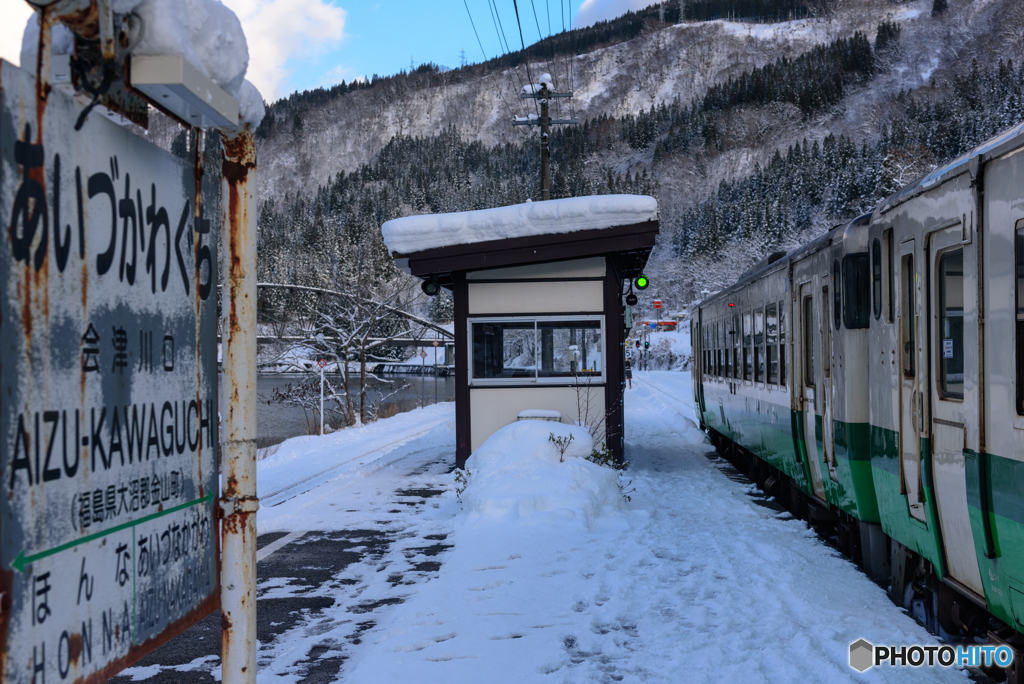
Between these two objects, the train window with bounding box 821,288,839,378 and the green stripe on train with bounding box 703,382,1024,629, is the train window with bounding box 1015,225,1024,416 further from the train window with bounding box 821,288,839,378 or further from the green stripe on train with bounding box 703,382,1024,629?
the train window with bounding box 821,288,839,378

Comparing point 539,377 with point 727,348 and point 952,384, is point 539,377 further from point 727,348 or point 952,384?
point 952,384

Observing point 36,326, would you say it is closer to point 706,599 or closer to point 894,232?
point 706,599

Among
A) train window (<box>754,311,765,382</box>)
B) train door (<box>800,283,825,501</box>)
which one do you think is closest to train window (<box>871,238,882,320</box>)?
train door (<box>800,283,825,501</box>)

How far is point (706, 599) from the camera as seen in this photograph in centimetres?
619

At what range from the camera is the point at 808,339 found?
892 centimetres

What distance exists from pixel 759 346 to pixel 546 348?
336 cm

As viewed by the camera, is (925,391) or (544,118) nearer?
(925,391)

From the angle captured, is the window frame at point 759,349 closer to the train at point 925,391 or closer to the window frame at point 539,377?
the train at point 925,391

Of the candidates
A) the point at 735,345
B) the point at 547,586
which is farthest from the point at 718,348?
the point at 547,586

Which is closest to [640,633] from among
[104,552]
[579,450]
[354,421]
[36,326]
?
[104,552]

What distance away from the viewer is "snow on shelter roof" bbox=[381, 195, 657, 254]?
472 inches

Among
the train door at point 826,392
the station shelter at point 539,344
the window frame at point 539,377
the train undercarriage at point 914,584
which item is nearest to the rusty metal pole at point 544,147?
the station shelter at point 539,344

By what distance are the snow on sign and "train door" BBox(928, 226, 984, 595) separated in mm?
4130

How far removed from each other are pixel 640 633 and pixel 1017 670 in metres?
2.21
